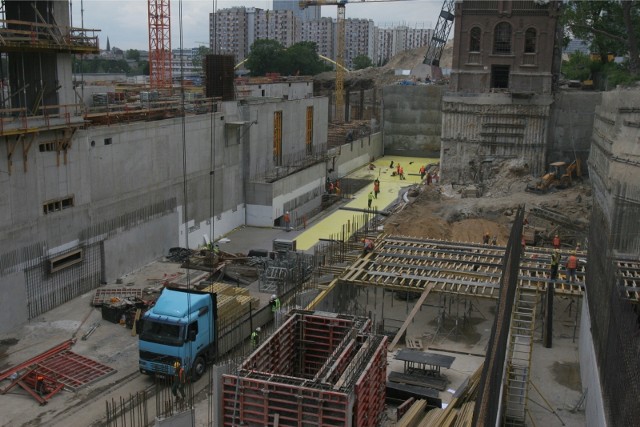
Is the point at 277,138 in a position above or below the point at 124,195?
above

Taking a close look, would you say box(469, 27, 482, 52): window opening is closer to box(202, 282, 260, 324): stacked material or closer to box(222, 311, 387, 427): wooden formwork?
box(202, 282, 260, 324): stacked material

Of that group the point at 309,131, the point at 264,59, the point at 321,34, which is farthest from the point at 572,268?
the point at 321,34

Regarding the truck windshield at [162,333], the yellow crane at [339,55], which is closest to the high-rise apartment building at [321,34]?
the yellow crane at [339,55]

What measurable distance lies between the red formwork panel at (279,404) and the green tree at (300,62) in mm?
89295

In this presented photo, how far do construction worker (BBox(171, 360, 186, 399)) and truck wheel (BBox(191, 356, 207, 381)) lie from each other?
51 cm

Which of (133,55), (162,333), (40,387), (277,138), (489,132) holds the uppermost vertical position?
(133,55)

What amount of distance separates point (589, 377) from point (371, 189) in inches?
1159

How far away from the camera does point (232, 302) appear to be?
19266 mm

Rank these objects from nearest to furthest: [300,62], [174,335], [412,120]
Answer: [174,335] → [412,120] → [300,62]

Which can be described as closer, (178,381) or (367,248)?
(178,381)

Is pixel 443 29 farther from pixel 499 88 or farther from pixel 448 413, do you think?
pixel 448 413

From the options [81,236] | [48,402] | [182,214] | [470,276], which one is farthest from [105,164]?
[470,276]

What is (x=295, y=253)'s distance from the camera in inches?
995

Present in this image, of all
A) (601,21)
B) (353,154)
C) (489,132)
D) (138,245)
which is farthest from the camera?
(353,154)
